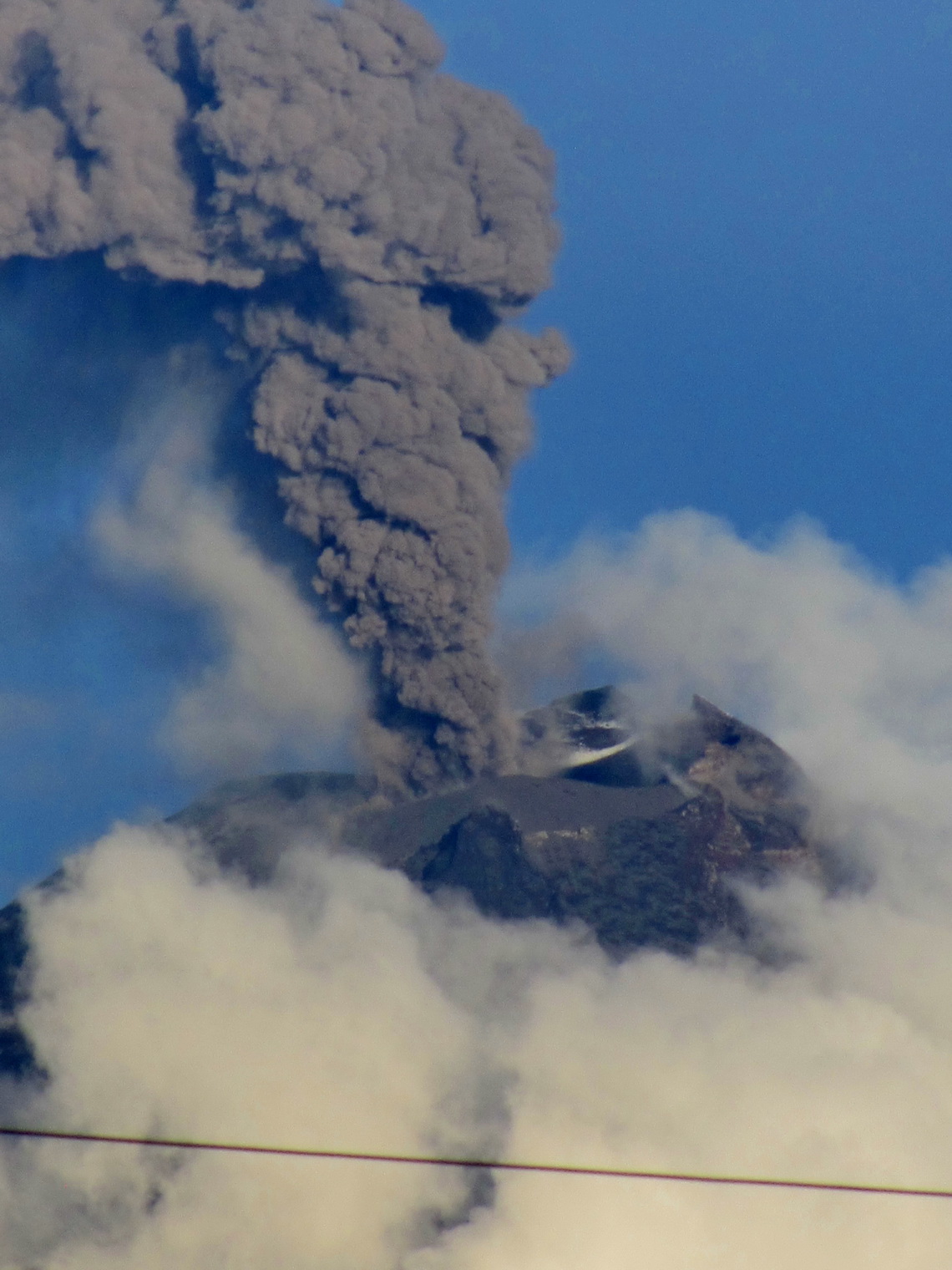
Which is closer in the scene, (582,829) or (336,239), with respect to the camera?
(336,239)

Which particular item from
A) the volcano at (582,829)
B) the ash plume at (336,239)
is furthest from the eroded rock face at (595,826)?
the ash plume at (336,239)

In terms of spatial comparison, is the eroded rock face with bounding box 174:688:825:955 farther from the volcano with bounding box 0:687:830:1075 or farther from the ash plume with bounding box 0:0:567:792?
the ash plume with bounding box 0:0:567:792

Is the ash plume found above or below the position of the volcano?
above

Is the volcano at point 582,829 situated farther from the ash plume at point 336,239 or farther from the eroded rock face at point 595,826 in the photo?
the ash plume at point 336,239

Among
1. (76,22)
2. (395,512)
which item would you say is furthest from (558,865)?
(76,22)

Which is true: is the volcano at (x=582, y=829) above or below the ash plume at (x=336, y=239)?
below

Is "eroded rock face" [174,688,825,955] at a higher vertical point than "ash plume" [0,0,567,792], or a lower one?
lower

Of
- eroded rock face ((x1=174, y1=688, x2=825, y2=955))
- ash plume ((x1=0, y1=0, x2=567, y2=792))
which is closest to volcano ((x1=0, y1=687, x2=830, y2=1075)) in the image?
eroded rock face ((x1=174, y1=688, x2=825, y2=955))

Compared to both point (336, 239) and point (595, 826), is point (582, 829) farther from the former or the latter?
point (336, 239)

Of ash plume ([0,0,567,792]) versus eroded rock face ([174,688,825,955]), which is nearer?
ash plume ([0,0,567,792])

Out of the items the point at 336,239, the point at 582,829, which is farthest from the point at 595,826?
the point at 336,239
